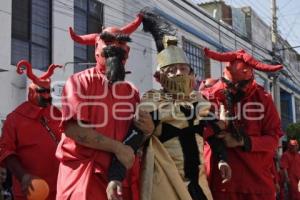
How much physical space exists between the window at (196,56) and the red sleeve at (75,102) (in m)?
12.3

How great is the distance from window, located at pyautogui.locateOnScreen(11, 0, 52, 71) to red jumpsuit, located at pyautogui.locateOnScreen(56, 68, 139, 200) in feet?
22.7

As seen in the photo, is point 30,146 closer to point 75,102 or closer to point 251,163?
point 75,102

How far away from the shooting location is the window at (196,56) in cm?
1559

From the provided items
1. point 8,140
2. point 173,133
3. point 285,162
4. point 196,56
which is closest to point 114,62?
point 173,133

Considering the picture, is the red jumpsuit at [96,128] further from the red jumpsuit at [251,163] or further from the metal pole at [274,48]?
the metal pole at [274,48]

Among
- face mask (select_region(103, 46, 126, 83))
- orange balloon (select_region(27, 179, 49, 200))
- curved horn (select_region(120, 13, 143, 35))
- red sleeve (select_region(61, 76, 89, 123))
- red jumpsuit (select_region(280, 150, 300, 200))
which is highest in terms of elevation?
curved horn (select_region(120, 13, 143, 35))

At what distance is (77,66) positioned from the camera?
36.9 ft

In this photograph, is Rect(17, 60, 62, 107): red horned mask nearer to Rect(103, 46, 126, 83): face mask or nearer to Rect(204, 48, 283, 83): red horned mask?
Rect(204, 48, 283, 83): red horned mask

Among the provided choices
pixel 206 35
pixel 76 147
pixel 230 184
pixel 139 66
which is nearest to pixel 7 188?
pixel 230 184

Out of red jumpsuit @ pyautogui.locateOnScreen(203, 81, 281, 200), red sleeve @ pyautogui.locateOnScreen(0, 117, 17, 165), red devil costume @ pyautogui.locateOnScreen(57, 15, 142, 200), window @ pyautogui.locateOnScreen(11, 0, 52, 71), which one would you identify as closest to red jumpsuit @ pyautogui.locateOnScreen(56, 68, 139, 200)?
red devil costume @ pyautogui.locateOnScreen(57, 15, 142, 200)

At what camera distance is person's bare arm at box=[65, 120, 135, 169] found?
3.00m

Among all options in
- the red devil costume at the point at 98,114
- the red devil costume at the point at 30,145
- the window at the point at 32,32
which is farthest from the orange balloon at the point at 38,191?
the window at the point at 32,32

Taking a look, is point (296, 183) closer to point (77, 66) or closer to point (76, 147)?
point (77, 66)

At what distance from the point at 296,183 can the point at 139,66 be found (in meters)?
5.25
